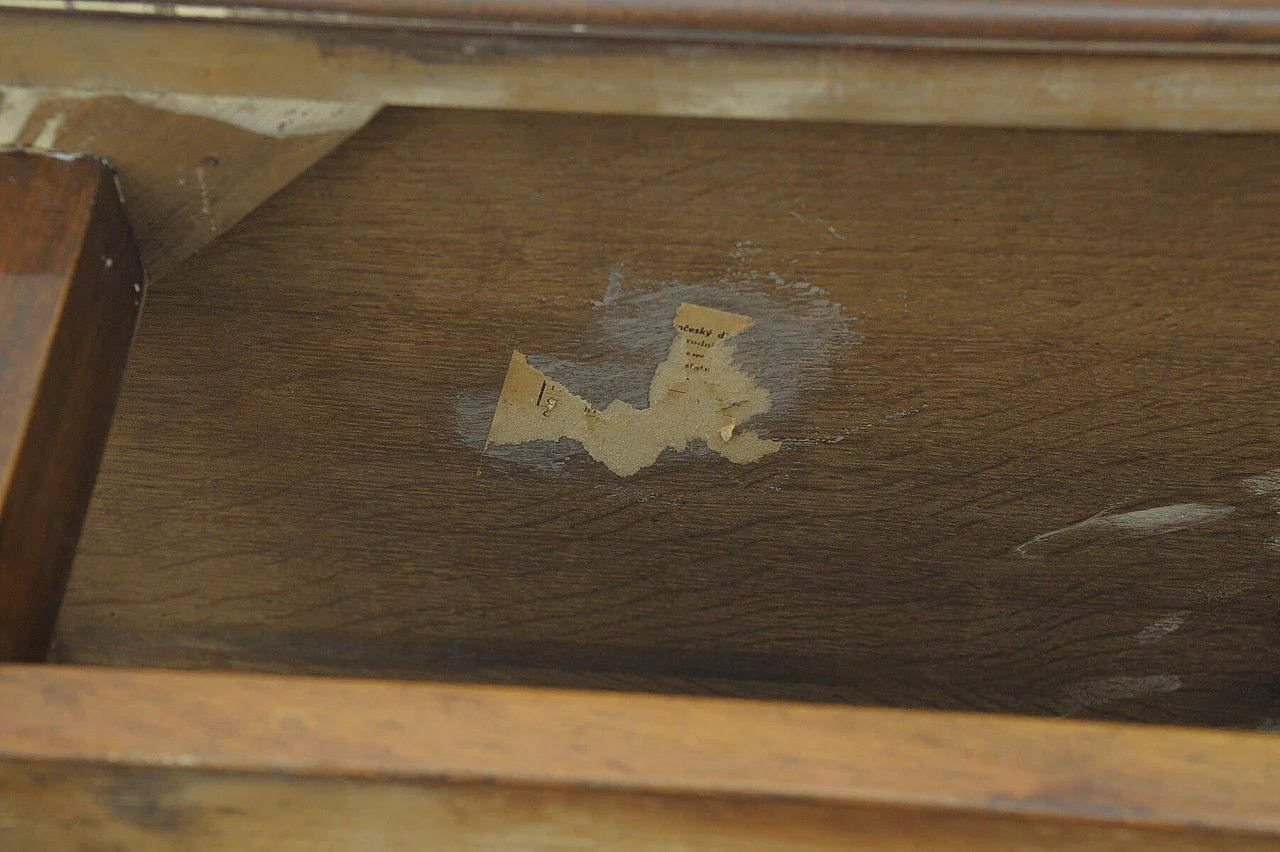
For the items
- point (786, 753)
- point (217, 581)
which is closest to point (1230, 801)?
point (786, 753)

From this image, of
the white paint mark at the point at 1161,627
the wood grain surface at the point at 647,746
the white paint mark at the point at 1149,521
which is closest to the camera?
the wood grain surface at the point at 647,746

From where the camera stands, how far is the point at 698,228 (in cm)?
74

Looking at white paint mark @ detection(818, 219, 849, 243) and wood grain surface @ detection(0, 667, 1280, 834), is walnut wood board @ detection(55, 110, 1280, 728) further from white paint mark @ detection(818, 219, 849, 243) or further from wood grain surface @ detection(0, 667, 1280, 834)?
wood grain surface @ detection(0, 667, 1280, 834)

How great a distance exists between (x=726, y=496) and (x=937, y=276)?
1.06ft

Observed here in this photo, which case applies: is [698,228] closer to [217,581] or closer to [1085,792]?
[1085,792]

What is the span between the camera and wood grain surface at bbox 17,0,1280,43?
562 millimetres

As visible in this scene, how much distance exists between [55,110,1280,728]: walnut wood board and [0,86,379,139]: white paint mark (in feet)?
0.10

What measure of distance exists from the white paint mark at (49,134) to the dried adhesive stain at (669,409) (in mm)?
350

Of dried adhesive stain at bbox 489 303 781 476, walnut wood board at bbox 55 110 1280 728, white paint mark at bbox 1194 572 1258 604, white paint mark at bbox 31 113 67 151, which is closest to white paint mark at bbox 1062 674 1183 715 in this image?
walnut wood board at bbox 55 110 1280 728

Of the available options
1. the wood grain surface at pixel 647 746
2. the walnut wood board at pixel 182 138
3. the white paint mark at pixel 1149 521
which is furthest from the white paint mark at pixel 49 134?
the white paint mark at pixel 1149 521

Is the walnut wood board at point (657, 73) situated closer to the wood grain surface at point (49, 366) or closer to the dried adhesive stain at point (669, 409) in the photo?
the wood grain surface at point (49, 366)

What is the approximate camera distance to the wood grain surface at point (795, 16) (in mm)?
562

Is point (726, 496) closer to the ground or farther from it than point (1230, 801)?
farther from it

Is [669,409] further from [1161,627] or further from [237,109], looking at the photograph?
[1161,627]
